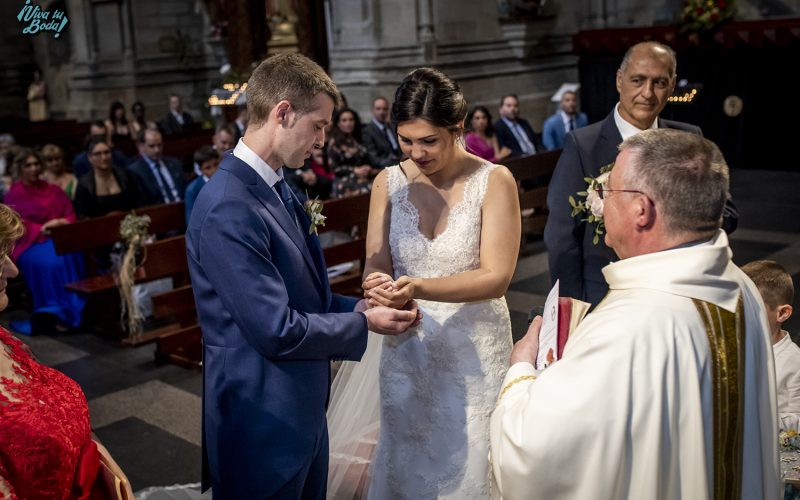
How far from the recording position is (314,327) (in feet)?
8.18

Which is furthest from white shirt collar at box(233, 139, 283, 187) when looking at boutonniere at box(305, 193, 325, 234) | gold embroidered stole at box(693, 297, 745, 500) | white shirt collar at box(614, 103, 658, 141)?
white shirt collar at box(614, 103, 658, 141)

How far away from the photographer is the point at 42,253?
24.9 ft

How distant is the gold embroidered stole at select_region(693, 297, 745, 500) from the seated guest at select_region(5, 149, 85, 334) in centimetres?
616

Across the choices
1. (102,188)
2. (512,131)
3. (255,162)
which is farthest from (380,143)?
(255,162)

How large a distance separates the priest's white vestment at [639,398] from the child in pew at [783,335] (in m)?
1.32

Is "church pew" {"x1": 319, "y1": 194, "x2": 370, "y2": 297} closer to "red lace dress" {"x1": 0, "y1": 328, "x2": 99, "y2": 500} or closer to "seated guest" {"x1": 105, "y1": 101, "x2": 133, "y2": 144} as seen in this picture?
"red lace dress" {"x1": 0, "y1": 328, "x2": 99, "y2": 500}

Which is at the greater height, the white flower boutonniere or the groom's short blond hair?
the groom's short blond hair

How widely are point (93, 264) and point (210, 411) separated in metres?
5.16

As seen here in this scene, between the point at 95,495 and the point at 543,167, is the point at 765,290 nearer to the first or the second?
the point at 95,495

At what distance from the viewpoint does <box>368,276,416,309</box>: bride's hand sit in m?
2.83

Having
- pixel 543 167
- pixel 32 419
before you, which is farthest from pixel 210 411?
pixel 543 167

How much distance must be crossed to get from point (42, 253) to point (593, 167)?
18.0ft

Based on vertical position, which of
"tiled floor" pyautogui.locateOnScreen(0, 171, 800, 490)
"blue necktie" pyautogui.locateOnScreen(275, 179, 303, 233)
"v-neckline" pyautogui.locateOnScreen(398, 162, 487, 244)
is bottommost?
"tiled floor" pyautogui.locateOnScreen(0, 171, 800, 490)

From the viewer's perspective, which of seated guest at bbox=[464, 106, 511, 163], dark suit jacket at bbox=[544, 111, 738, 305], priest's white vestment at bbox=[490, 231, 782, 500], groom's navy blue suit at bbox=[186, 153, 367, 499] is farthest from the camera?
seated guest at bbox=[464, 106, 511, 163]
